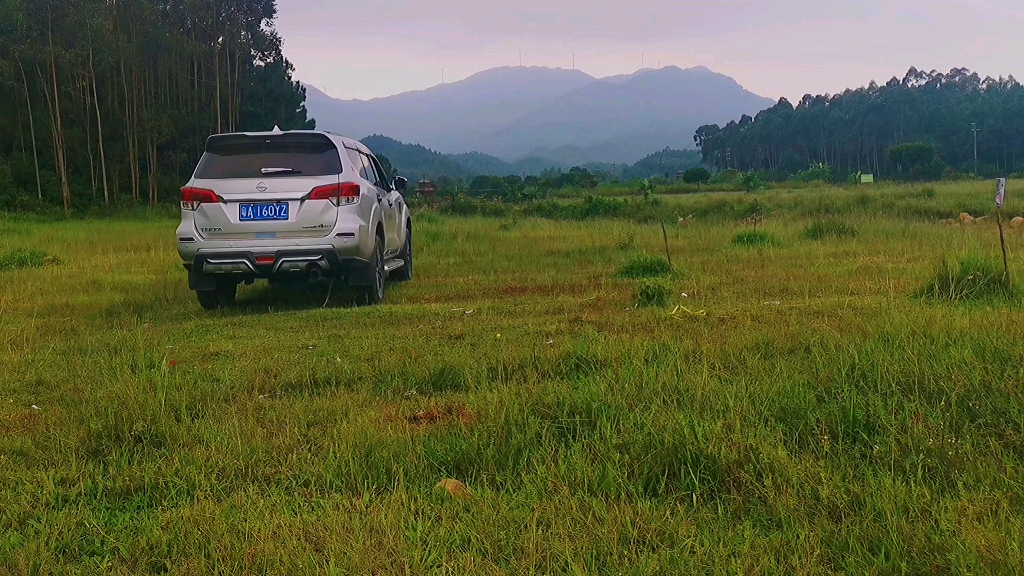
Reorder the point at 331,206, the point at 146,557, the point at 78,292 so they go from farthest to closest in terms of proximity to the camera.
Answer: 1. the point at 78,292
2. the point at 331,206
3. the point at 146,557

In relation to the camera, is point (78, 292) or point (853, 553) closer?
point (853, 553)

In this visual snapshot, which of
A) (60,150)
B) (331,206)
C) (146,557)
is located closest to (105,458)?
(146,557)

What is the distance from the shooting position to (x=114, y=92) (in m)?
30.2

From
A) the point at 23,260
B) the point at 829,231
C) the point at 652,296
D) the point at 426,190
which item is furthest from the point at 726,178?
the point at 652,296

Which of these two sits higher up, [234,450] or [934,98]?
[934,98]

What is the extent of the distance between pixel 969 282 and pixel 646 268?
3282 mm

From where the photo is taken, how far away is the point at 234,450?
279cm

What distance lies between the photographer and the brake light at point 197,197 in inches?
243

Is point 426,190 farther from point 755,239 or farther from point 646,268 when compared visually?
point 646,268

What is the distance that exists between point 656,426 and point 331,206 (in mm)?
4152

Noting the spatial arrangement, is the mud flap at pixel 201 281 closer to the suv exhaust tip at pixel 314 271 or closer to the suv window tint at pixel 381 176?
the suv exhaust tip at pixel 314 271

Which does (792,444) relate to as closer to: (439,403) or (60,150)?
(439,403)

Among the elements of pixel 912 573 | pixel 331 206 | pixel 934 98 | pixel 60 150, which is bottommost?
pixel 912 573

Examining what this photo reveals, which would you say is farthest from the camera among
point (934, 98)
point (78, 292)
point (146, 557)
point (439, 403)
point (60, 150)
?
point (934, 98)
